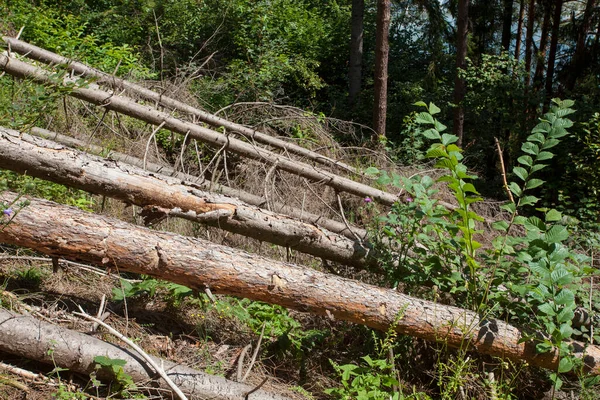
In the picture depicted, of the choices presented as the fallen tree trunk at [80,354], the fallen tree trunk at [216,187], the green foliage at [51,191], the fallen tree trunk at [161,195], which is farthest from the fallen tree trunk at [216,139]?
the fallen tree trunk at [80,354]

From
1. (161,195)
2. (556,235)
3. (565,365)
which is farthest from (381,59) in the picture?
(565,365)

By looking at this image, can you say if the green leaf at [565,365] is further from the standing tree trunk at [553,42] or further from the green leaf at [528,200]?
the standing tree trunk at [553,42]

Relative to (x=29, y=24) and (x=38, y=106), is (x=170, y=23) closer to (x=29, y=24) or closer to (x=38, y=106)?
(x=29, y=24)

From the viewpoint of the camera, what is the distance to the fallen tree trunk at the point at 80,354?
3541 millimetres

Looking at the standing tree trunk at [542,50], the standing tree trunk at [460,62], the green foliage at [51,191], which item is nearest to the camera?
the green foliage at [51,191]

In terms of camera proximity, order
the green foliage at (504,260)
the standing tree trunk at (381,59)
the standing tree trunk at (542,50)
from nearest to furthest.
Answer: the green foliage at (504,260) < the standing tree trunk at (381,59) < the standing tree trunk at (542,50)

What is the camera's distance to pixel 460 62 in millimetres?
13438

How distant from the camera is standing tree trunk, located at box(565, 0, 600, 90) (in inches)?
590

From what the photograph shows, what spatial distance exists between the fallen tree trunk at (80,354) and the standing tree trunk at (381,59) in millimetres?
8835

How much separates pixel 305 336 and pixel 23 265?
86.2 inches

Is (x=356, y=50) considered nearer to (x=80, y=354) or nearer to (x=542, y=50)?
(x=542, y=50)

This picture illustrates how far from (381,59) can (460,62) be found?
2.60 metres

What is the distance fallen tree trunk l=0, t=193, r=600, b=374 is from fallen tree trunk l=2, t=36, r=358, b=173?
3.43m

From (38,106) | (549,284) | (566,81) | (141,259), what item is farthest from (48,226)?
(566,81)
